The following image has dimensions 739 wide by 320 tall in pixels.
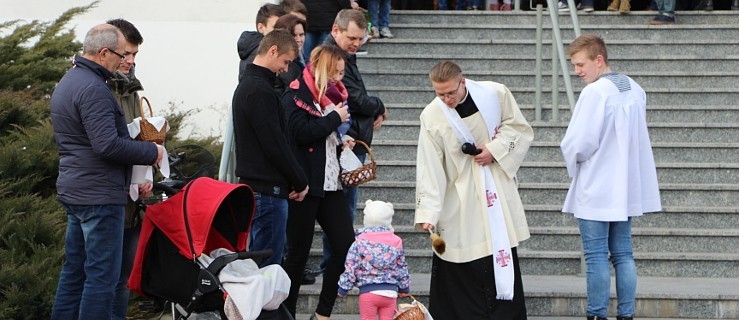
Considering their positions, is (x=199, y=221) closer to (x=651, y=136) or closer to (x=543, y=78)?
(x=651, y=136)

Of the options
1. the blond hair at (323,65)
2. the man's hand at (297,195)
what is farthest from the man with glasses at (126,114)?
the blond hair at (323,65)

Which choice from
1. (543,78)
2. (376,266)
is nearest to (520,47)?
(543,78)

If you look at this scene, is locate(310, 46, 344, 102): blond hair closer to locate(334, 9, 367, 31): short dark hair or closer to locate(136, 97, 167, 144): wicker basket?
locate(334, 9, 367, 31): short dark hair

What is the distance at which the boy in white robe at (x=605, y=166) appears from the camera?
275 inches

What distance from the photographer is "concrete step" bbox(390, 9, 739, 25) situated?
1166 cm

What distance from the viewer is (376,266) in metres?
6.66

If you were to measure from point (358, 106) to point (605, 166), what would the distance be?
158 cm

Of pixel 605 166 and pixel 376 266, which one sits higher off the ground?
pixel 605 166

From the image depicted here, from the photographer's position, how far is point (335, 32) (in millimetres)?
7723

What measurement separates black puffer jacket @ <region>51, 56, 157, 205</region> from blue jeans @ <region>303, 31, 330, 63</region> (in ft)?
12.7

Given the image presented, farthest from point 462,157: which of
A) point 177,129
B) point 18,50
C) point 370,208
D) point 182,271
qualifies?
point 18,50

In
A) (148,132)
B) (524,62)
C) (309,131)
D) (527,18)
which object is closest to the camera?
(148,132)

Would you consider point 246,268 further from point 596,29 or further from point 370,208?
point 596,29

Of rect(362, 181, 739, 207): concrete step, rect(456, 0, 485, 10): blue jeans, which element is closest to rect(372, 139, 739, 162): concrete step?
rect(362, 181, 739, 207): concrete step
